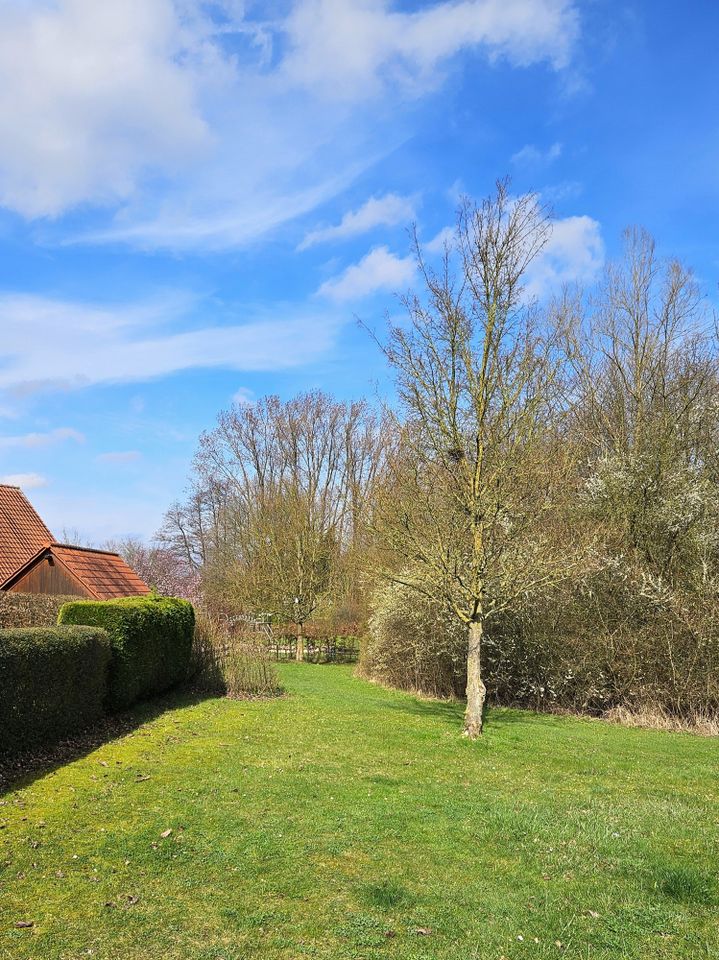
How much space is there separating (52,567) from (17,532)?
445cm

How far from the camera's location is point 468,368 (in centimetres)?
1092

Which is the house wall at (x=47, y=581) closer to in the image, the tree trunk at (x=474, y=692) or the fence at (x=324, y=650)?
the tree trunk at (x=474, y=692)

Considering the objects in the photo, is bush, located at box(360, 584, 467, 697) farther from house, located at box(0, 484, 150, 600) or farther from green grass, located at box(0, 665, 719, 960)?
house, located at box(0, 484, 150, 600)

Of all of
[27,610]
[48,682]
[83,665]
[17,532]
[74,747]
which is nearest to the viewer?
[48,682]

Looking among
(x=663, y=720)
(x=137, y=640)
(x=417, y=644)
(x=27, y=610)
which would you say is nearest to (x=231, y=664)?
(x=137, y=640)

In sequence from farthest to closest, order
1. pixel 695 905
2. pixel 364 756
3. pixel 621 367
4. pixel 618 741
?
pixel 621 367 → pixel 618 741 → pixel 364 756 → pixel 695 905

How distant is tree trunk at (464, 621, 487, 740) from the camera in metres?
10.4

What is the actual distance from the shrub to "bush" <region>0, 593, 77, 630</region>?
343cm

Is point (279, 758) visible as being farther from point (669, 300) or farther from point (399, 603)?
point (669, 300)

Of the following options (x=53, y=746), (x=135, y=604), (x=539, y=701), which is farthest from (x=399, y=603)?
(x=53, y=746)

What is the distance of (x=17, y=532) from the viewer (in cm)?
2120

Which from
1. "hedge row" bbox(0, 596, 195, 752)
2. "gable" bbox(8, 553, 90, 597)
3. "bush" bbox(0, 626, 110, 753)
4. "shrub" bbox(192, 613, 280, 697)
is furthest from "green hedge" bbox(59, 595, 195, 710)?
"gable" bbox(8, 553, 90, 597)

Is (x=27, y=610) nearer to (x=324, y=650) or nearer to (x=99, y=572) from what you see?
(x=99, y=572)

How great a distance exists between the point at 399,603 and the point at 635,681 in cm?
541
